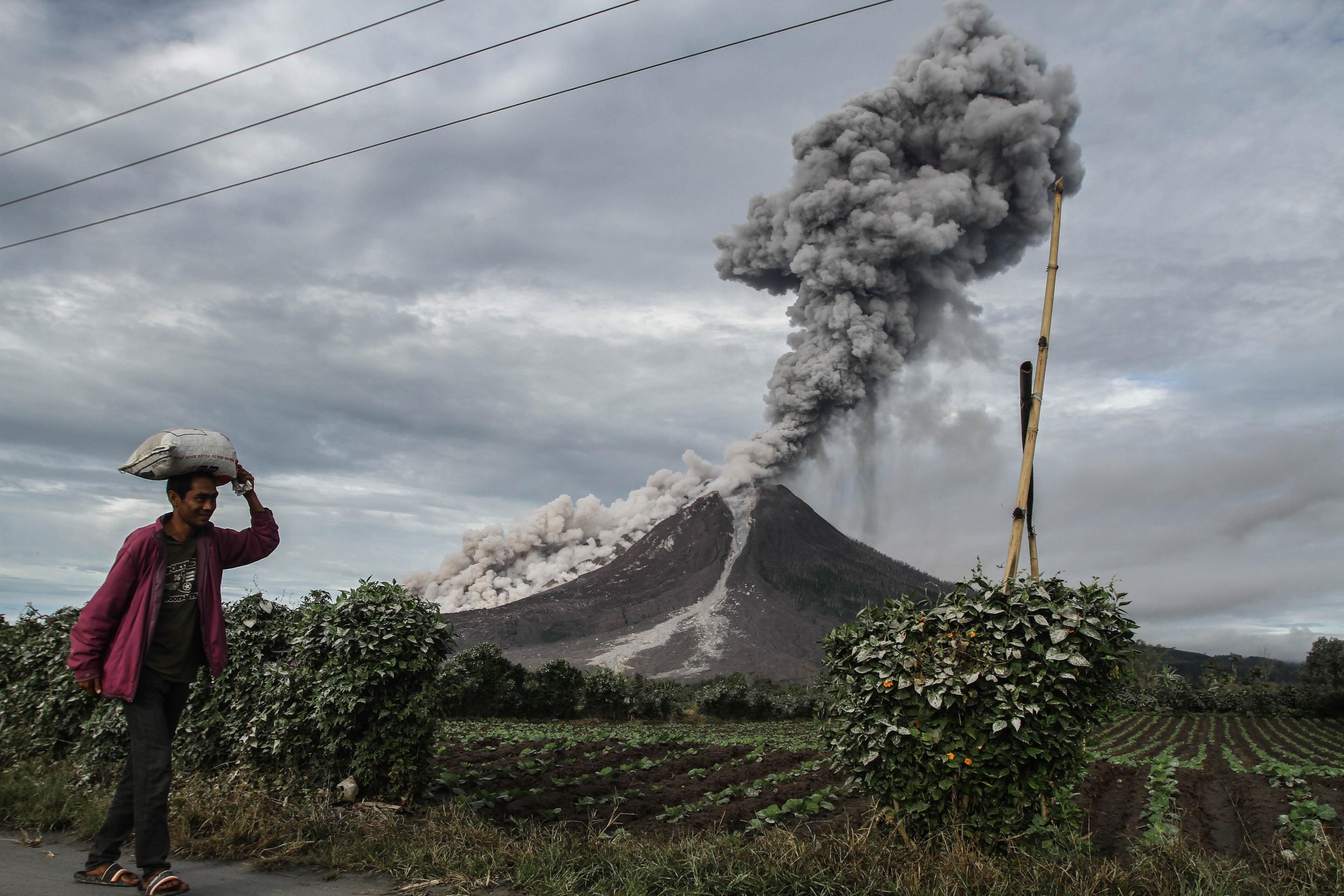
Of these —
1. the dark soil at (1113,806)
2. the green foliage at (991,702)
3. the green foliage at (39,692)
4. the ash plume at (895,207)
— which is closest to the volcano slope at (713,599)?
the ash plume at (895,207)

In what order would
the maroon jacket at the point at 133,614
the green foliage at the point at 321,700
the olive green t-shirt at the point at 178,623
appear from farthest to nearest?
the green foliage at the point at 321,700
the olive green t-shirt at the point at 178,623
the maroon jacket at the point at 133,614

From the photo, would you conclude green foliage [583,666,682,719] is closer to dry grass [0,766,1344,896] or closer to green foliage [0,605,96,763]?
green foliage [0,605,96,763]

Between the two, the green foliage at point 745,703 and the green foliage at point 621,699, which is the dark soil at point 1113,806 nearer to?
the green foliage at point 621,699

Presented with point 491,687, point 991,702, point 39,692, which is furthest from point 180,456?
point 491,687

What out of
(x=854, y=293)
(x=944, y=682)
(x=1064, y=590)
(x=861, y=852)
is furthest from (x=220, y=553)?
(x=854, y=293)

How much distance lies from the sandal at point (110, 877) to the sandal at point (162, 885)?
0.52 ft

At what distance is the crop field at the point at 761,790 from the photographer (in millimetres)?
7289

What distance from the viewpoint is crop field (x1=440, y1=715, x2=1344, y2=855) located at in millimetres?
7289

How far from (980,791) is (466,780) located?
17.4 feet

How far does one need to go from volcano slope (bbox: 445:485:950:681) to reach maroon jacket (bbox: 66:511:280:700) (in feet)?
242

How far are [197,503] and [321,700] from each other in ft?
6.50

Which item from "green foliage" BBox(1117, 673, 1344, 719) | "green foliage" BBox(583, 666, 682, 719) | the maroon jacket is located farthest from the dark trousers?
"green foliage" BBox(1117, 673, 1344, 719)

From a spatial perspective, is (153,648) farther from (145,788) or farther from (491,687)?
(491,687)

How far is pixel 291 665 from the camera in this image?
6090mm
